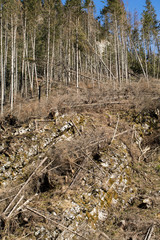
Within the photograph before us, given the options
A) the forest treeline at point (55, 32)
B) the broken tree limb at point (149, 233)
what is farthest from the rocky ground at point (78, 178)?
the forest treeline at point (55, 32)

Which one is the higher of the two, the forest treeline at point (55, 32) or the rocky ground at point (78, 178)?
→ the forest treeline at point (55, 32)

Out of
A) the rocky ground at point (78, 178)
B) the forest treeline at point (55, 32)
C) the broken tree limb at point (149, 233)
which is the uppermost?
the forest treeline at point (55, 32)

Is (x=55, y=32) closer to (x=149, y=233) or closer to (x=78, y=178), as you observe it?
(x=78, y=178)

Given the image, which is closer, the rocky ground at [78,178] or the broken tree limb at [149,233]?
the broken tree limb at [149,233]

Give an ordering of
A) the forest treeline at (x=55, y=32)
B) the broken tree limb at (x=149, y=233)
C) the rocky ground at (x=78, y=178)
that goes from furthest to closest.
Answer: the forest treeline at (x=55, y=32), the rocky ground at (x=78, y=178), the broken tree limb at (x=149, y=233)

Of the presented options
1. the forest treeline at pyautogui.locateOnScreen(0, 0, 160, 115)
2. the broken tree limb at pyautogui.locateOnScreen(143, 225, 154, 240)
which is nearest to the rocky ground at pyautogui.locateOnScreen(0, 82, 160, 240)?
the broken tree limb at pyautogui.locateOnScreen(143, 225, 154, 240)

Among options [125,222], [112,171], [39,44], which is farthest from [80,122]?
[39,44]

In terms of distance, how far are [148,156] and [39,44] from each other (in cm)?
1852

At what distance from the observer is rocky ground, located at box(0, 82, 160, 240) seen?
4.66m

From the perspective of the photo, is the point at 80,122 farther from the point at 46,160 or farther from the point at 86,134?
the point at 46,160

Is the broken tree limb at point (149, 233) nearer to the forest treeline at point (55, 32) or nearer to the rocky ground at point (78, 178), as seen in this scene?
the rocky ground at point (78, 178)

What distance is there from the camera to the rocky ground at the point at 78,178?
184 inches

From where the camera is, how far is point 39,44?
73.2 feet

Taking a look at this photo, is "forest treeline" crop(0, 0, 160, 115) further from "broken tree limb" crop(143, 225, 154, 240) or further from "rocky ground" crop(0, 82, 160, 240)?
"broken tree limb" crop(143, 225, 154, 240)
